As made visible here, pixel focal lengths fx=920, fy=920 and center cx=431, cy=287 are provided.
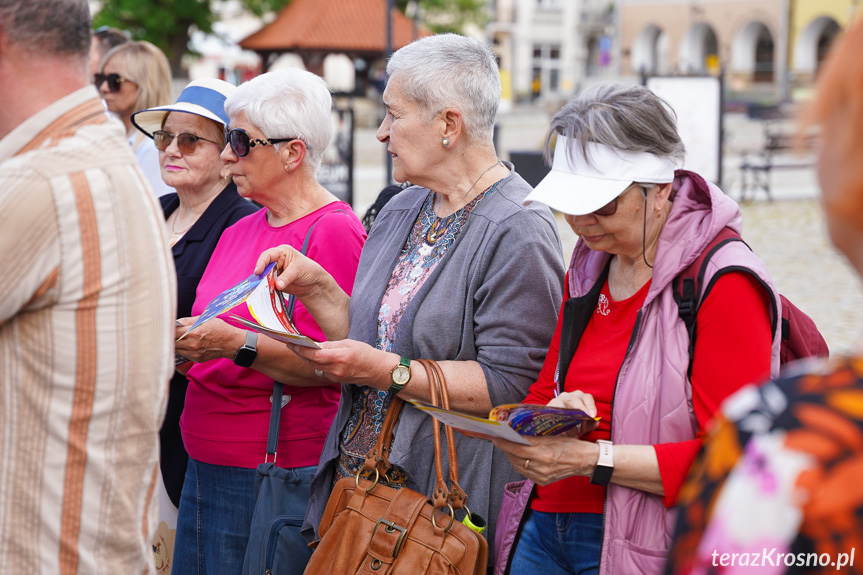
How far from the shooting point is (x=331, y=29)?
100ft

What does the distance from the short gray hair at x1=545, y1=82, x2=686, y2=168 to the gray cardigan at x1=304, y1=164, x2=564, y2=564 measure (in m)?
0.39

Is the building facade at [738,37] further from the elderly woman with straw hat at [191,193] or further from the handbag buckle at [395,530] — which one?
the handbag buckle at [395,530]

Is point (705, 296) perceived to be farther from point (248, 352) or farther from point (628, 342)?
point (248, 352)

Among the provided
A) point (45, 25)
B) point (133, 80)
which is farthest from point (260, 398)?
point (133, 80)

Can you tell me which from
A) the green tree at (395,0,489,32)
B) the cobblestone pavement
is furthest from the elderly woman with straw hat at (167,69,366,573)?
the green tree at (395,0,489,32)

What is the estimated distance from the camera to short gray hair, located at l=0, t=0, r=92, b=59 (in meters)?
1.69

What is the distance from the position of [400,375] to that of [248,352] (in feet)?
2.06

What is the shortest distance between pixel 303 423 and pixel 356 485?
60 cm

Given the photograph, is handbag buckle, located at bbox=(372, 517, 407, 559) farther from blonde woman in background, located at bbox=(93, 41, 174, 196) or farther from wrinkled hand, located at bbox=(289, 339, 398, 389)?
blonde woman in background, located at bbox=(93, 41, 174, 196)

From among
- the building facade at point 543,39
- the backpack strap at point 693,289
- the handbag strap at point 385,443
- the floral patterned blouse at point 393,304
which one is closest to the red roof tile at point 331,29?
the floral patterned blouse at point 393,304

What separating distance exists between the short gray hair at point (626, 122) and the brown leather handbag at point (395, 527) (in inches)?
30.9

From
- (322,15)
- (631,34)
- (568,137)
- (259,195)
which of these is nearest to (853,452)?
(568,137)

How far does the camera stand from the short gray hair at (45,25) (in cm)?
169

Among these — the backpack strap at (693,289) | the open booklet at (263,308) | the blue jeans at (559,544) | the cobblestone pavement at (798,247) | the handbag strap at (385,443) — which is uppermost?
the backpack strap at (693,289)
